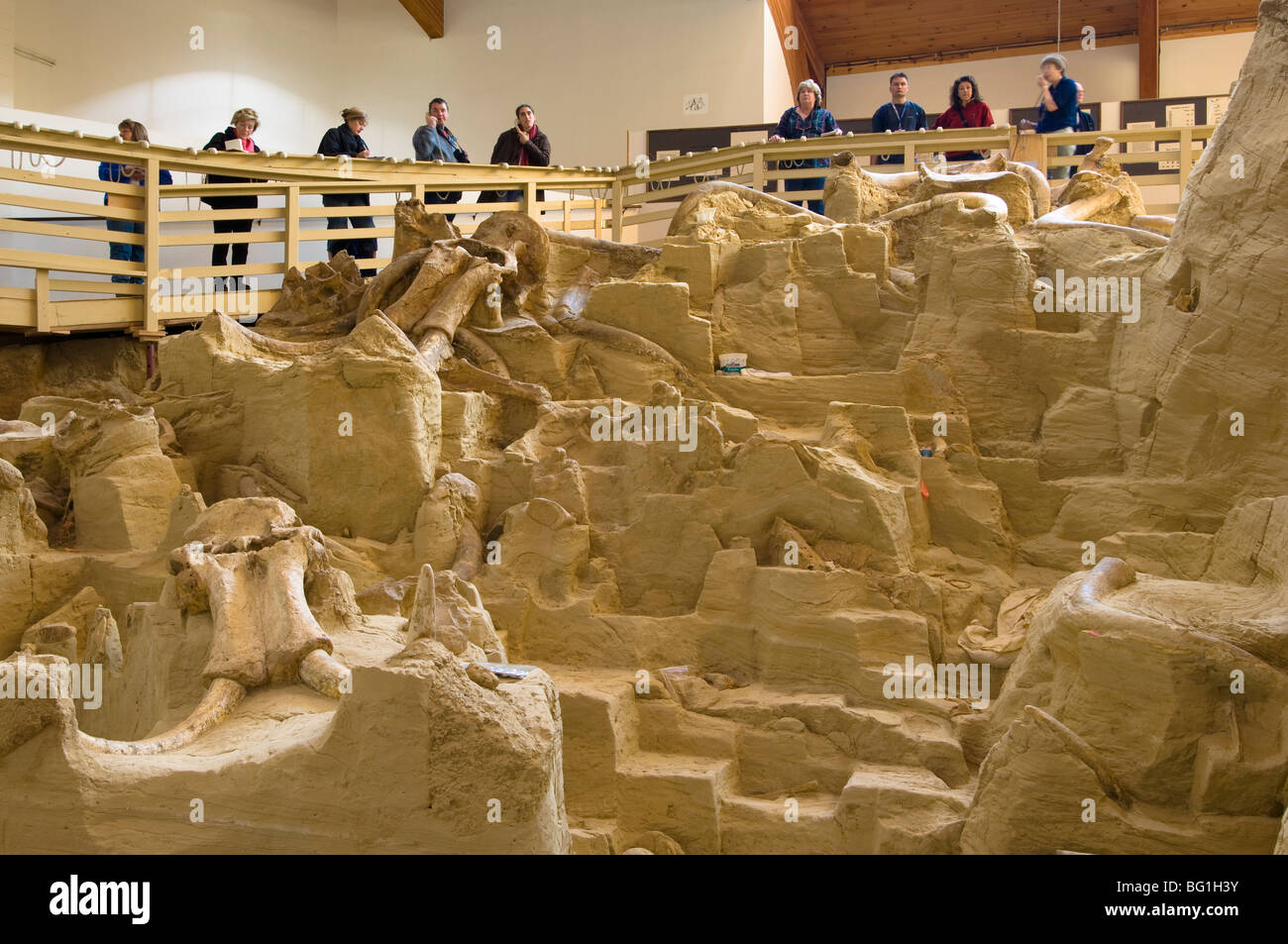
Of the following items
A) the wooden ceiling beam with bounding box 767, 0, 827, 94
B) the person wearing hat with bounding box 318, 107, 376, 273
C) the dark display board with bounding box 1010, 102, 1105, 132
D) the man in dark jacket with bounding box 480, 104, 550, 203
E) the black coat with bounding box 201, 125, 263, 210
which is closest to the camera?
the black coat with bounding box 201, 125, 263, 210

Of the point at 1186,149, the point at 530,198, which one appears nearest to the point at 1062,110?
the point at 1186,149

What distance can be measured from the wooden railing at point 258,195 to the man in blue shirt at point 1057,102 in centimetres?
17

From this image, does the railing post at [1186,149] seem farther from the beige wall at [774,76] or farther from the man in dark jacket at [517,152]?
the man in dark jacket at [517,152]

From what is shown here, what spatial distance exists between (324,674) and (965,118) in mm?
9467

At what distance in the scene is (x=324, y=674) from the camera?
18.0 feet

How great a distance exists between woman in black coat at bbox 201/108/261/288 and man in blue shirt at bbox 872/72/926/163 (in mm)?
5985

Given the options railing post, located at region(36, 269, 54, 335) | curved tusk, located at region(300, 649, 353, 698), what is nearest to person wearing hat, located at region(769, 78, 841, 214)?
railing post, located at region(36, 269, 54, 335)

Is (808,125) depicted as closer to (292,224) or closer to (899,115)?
(899,115)

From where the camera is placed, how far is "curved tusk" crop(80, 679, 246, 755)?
4.80 metres

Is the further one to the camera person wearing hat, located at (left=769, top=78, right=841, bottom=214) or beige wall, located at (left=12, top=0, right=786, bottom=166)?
beige wall, located at (left=12, top=0, right=786, bottom=166)

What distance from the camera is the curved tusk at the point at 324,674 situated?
540 centimetres

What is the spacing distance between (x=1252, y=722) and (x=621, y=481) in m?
4.38

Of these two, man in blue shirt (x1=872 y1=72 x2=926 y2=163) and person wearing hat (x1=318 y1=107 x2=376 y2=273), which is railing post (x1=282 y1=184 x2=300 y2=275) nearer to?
person wearing hat (x1=318 y1=107 x2=376 y2=273)

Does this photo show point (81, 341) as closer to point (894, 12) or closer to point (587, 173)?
point (587, 173)
